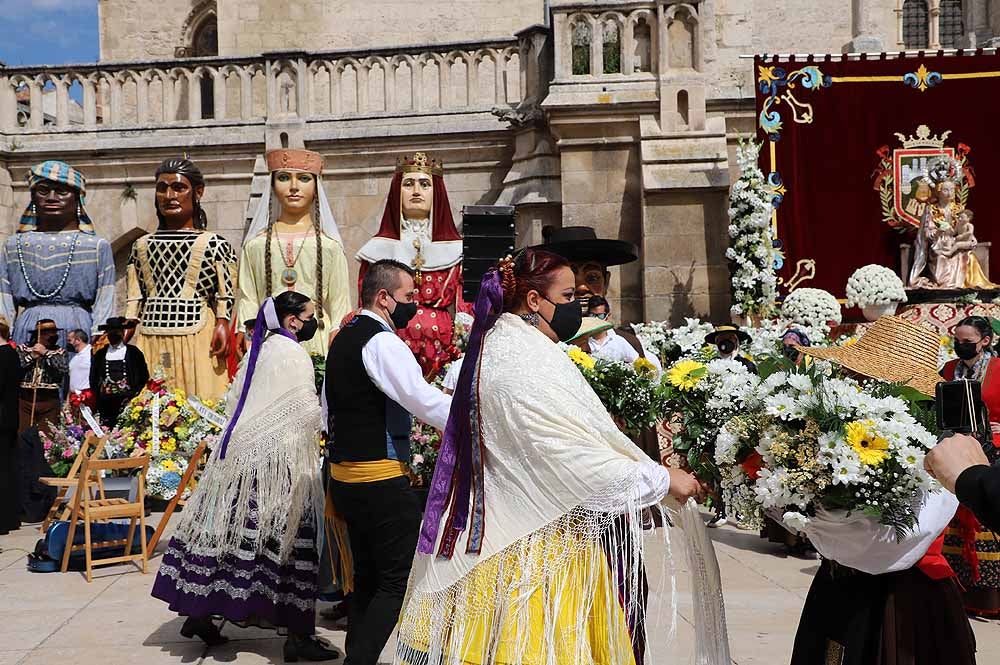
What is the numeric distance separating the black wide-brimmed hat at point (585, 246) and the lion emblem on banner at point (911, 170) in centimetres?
498

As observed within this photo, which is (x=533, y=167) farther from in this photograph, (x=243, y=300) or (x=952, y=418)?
(x=952, y=418)

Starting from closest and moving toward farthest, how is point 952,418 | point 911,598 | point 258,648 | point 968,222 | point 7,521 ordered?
point 952,418 → point 911,598 → point 258,648 → point 7,521 → point 968,222

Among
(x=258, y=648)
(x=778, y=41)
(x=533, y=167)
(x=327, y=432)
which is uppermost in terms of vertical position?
(x=778, y=41)

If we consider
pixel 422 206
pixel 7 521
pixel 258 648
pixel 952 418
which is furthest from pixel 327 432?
pixel 7 521

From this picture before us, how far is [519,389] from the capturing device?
314cm

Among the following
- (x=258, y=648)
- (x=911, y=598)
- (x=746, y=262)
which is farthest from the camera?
(x=746, y=262)

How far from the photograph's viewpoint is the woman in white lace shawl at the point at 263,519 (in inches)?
192

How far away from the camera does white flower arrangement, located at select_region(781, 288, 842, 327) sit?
1138 centimetres

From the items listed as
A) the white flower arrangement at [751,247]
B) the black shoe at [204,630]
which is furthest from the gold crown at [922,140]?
the black shoe at [204,630]

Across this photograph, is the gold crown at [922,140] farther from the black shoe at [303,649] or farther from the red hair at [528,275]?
the red hair at [528,275]

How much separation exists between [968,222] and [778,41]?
361 inches

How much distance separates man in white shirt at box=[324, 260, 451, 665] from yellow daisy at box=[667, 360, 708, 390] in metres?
0.93

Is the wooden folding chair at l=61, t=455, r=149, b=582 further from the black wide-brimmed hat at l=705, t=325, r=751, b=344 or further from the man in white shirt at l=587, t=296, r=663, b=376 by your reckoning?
the black wide-brimmed hat at l=705, t=325, r=751, b=344

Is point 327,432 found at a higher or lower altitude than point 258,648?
higher
